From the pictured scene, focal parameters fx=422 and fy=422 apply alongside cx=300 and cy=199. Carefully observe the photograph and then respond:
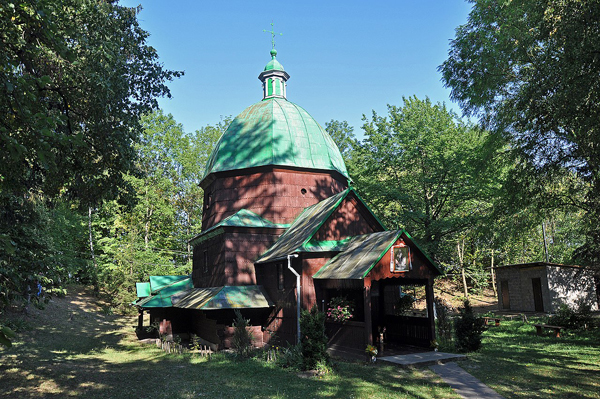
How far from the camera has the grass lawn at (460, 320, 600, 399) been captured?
997 cm

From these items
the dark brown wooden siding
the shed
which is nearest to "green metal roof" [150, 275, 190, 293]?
the dark brown wooden siding

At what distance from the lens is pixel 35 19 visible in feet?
23.5

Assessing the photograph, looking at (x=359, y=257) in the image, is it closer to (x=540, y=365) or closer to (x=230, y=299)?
(x=230, y=299)

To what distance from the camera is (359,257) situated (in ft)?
49.7

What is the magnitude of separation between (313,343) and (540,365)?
273 inches

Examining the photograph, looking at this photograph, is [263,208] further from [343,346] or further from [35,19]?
[35,19]

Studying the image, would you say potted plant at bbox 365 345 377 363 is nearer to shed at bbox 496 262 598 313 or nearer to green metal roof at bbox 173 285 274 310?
green metal roof at bbox 173 285 274 310

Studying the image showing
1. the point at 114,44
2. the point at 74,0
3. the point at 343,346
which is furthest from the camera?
the point at 343,346

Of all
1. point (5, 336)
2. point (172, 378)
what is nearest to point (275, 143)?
point (172, 378)

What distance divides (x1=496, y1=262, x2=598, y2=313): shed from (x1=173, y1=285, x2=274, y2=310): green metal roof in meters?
18.9

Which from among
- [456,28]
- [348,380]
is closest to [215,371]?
[348,380]

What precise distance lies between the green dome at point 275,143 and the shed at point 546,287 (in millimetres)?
15088

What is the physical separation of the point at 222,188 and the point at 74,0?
42.9ft

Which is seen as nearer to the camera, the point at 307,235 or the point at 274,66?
the point at 307,235
